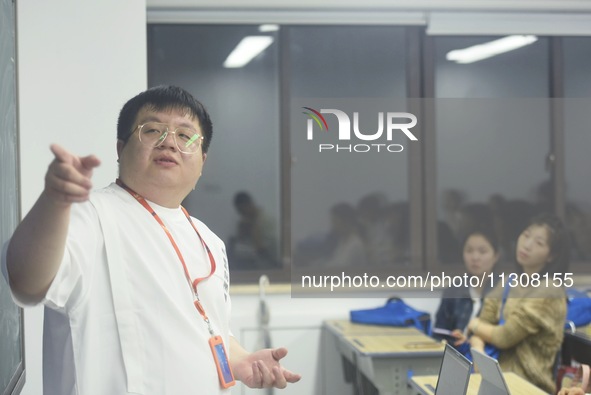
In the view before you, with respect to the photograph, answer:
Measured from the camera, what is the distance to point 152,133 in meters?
1.81

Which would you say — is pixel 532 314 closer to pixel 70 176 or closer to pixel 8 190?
pixel 8 190

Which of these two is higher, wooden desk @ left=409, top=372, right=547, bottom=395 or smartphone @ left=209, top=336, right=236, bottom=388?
smartphone @ left=209, top=336, right=236, bottom=388

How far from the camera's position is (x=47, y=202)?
1213 mm

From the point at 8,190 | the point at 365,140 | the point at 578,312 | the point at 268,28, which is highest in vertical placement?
the point at 268,28

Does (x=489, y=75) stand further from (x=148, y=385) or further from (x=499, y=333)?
(x=148, y=385)

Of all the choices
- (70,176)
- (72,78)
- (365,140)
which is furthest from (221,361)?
(365,140)

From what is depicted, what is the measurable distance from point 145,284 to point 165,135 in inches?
14.2

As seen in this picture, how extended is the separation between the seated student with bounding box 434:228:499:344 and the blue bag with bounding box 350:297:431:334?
14cm

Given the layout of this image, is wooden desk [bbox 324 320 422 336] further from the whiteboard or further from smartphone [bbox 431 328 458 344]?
the whiteboard

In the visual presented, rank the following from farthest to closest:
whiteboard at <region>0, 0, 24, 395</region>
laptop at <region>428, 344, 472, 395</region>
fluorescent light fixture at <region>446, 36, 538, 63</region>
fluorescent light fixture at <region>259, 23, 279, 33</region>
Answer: fluorescent light fixture at <region>446, 36, 538, 63</region> < fluorescent light fixture at <region>259, 23, 279, 33</region> < laptop at <region>428, 344, 472, 395</region> < whiteboard at <region>0, 0, 24, 395</region>

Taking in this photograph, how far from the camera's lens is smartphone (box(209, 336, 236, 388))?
5.86 feet

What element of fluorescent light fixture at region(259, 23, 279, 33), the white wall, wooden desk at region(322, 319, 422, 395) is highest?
fluorescent light fixture at region(259, 23, 279, 33)

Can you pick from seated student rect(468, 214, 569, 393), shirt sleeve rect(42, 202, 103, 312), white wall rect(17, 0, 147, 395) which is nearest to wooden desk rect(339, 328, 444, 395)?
seated student rect(468, 214, 569, 393)

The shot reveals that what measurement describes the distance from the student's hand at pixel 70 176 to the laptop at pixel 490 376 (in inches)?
71.1
